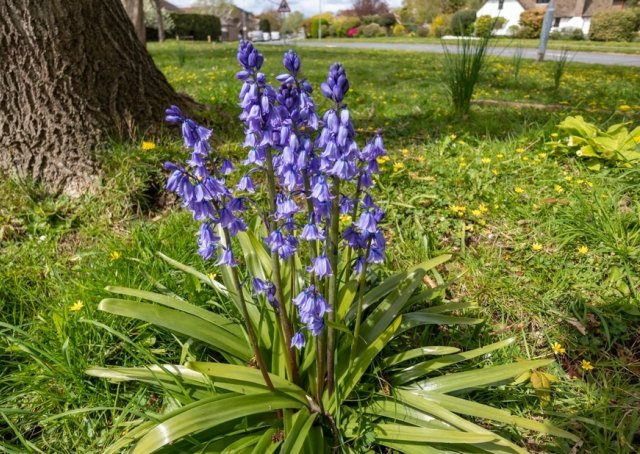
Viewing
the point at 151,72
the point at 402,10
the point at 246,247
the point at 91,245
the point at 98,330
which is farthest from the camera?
the point at 402,10

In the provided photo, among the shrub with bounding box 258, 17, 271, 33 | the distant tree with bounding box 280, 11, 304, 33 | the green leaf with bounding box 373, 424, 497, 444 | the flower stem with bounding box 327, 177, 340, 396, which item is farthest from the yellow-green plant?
the shrub with bounding box 258, 17, 271, 33

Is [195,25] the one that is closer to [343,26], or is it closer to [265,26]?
[265,26]

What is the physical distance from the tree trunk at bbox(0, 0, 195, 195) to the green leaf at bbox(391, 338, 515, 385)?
118 inches

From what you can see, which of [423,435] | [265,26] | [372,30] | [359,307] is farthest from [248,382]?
[265,26]

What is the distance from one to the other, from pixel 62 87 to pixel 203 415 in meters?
3.11

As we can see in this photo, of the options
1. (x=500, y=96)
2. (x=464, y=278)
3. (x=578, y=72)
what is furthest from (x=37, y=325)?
(x=578, y=72)

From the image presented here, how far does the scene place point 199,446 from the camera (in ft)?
5.65

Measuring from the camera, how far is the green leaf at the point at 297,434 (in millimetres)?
1604

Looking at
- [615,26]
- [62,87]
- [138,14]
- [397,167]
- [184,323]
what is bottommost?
[184,323]

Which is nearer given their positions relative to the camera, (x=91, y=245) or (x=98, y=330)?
(x=98, y=330)

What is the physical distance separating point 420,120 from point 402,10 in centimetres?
7093

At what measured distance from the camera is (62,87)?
3459 mm

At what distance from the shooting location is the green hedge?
39.7m

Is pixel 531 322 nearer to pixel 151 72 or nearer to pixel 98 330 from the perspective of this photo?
pixel 98 330
